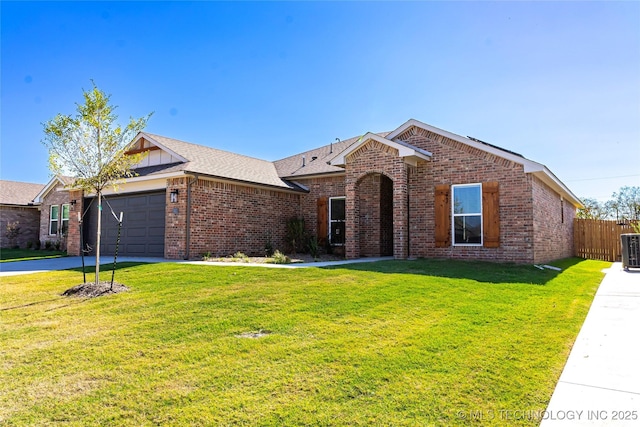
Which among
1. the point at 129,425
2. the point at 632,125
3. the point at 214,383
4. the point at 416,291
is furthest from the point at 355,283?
the point at 632,125

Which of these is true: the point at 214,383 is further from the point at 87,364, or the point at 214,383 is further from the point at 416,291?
the point at 416,291

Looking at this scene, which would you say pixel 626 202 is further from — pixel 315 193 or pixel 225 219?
pixel 225 219

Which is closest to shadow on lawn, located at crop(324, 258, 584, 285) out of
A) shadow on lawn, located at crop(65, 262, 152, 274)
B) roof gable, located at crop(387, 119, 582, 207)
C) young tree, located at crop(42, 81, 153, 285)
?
roof gable, located at crop(387, 119, 582, 207)

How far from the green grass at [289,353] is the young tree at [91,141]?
2533 mm

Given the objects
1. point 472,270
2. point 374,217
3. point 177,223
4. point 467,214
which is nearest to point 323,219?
point 374,217

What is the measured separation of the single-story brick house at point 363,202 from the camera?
12008 mm

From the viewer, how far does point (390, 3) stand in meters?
11.0

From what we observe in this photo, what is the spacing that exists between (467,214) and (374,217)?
3.69m

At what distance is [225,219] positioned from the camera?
14766mm

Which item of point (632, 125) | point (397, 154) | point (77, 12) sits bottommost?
point (397, 154)

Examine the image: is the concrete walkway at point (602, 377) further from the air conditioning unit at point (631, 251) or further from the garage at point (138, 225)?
the garage at point (138, 225)

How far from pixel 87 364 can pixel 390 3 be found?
1083 cm

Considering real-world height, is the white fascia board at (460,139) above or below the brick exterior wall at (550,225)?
above

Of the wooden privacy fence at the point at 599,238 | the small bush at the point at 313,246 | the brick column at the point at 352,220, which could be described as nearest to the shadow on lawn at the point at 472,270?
the brick column at the point at 352,220
